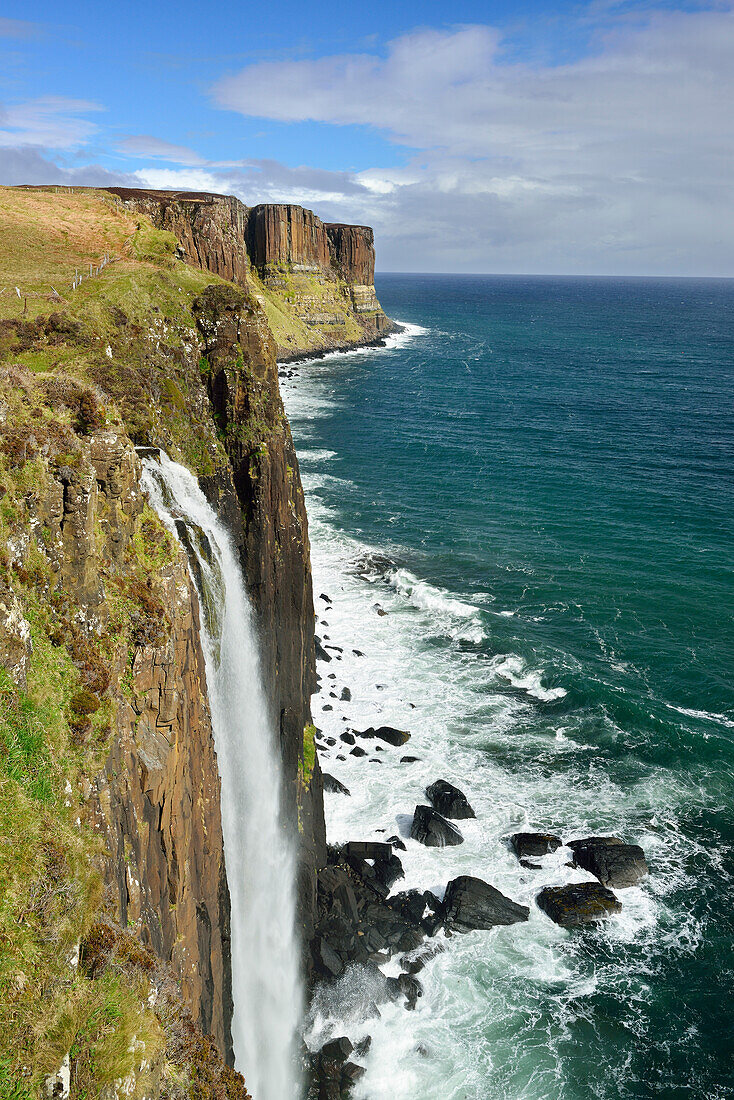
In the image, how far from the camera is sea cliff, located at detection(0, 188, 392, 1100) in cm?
912

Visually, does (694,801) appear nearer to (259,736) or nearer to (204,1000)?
(259,736)

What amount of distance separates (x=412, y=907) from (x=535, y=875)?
19.0 ft

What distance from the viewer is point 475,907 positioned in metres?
27.3

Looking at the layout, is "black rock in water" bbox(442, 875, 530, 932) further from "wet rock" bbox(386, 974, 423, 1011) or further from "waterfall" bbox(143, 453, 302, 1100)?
"waterfall" bbox(143, 453, 302, 1100)

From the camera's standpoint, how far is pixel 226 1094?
1209 cm

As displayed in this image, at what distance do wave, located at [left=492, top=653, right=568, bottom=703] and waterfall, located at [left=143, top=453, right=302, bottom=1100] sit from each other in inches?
804

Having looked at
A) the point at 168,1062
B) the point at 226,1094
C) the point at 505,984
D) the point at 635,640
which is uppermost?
the point at 168,1062

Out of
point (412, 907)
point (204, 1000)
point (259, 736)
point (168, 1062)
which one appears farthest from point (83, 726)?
point (412, 907)

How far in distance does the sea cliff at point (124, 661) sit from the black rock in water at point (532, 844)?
866 centimetres

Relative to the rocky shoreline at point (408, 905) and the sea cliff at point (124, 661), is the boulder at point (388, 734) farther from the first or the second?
the sea cliff at point (124, 661)

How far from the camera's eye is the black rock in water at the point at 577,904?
1080 inches

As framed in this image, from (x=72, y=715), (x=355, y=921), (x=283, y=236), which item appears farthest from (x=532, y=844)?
(x=283, y=236)

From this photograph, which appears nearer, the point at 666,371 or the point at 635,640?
the point at 635,640

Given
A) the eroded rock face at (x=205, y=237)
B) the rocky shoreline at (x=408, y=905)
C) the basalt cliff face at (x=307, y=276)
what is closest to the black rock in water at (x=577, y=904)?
the rocky shoreline at (x=408, y=905)
